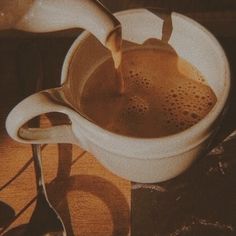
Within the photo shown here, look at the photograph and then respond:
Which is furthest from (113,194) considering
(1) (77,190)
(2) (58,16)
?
(2) (58,16)

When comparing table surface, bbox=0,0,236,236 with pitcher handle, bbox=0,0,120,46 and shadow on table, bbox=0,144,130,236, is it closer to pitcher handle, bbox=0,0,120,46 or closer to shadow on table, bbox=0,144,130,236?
shadow on table, bbox=0,144,130,236

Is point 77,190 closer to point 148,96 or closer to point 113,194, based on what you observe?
point 113,194

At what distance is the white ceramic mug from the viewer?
54 cm

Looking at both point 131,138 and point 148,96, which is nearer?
point 131,138

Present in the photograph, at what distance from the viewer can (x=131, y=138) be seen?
538 mm

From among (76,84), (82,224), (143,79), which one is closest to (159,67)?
(143,79)

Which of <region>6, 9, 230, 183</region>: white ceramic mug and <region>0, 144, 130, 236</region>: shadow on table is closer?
<region>6, 9, 230, 183</region>: white ceramic mug

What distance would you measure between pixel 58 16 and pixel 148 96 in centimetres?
20

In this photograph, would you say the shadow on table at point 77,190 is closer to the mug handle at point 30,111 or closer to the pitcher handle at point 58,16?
the mug handle at point 30,111

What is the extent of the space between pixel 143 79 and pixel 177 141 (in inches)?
9.1

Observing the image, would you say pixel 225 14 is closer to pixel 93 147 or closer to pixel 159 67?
pixel 159 67

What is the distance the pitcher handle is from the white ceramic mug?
0.06 m

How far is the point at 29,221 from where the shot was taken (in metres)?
0.66

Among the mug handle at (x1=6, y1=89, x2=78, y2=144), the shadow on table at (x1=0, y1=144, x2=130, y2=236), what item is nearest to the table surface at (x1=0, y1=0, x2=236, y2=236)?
the shadow on table at (x1=0, y1=144, x2=130, y2=236)
